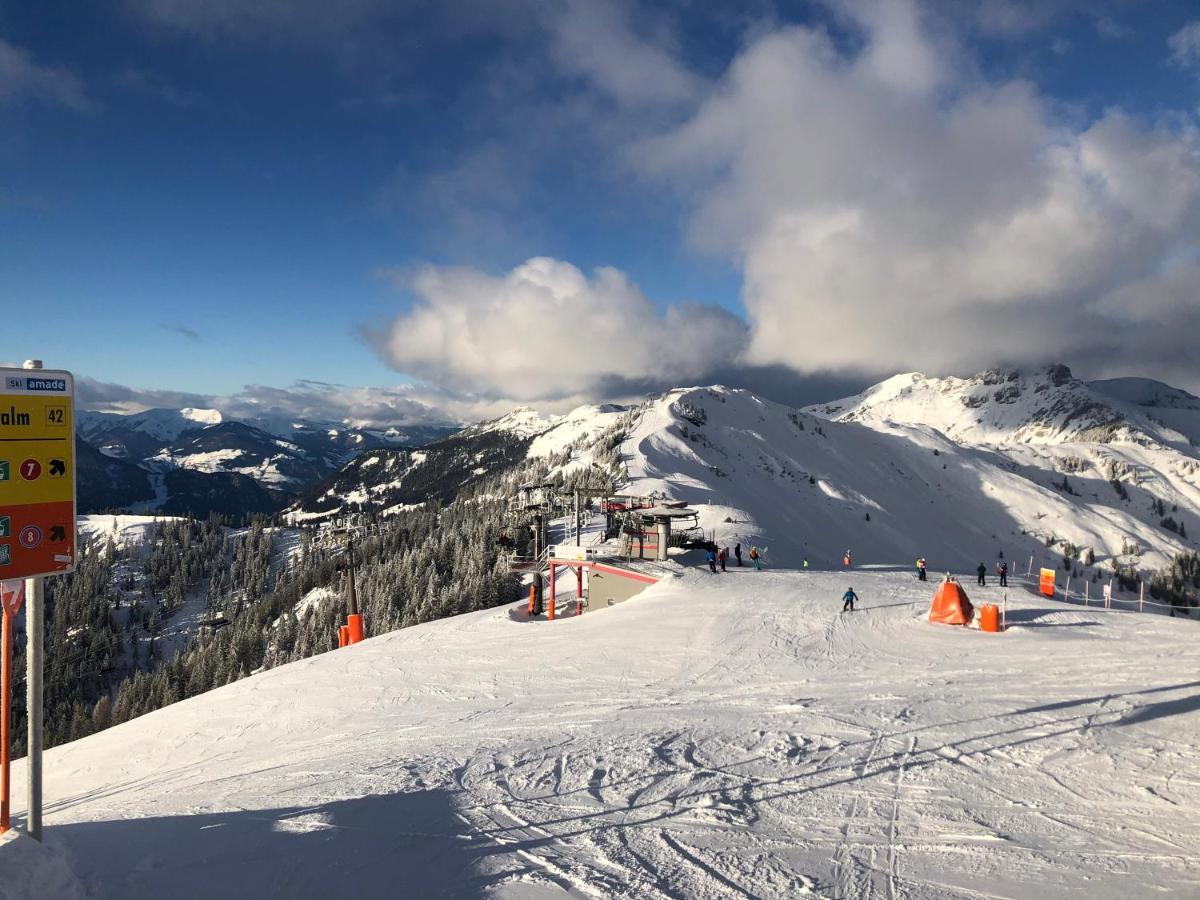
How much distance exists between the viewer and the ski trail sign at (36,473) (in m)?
6.42

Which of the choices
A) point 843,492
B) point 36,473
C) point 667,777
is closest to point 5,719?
point 36,473

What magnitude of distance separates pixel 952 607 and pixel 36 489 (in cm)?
2422

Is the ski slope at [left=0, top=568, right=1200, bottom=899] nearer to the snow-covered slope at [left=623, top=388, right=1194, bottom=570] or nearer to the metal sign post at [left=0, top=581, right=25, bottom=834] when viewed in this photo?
the metal sign post at [left=0, top=581, right=25, bottom=834]

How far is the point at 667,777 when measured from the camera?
9359mm

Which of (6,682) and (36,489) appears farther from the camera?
(6,682)

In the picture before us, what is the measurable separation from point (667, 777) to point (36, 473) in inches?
357

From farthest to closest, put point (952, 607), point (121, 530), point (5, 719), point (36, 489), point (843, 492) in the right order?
point (121, 530)
point (843, 492)
point (952, 607)
point (5, 719)
point (36, 489)

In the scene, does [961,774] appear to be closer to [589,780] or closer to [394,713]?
[589,780]

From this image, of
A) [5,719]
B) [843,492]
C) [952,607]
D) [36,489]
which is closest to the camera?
[36,489]

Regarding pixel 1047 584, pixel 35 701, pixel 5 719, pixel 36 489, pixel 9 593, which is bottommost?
pixel 1047 584

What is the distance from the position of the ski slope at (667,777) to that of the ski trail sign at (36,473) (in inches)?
111

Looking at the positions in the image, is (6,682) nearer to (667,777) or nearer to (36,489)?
(36,489)

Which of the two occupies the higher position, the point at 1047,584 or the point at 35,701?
the point at 35,701

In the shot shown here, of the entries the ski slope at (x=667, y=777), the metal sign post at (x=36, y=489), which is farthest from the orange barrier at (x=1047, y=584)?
the metal sign post at (x=36, y=489)
